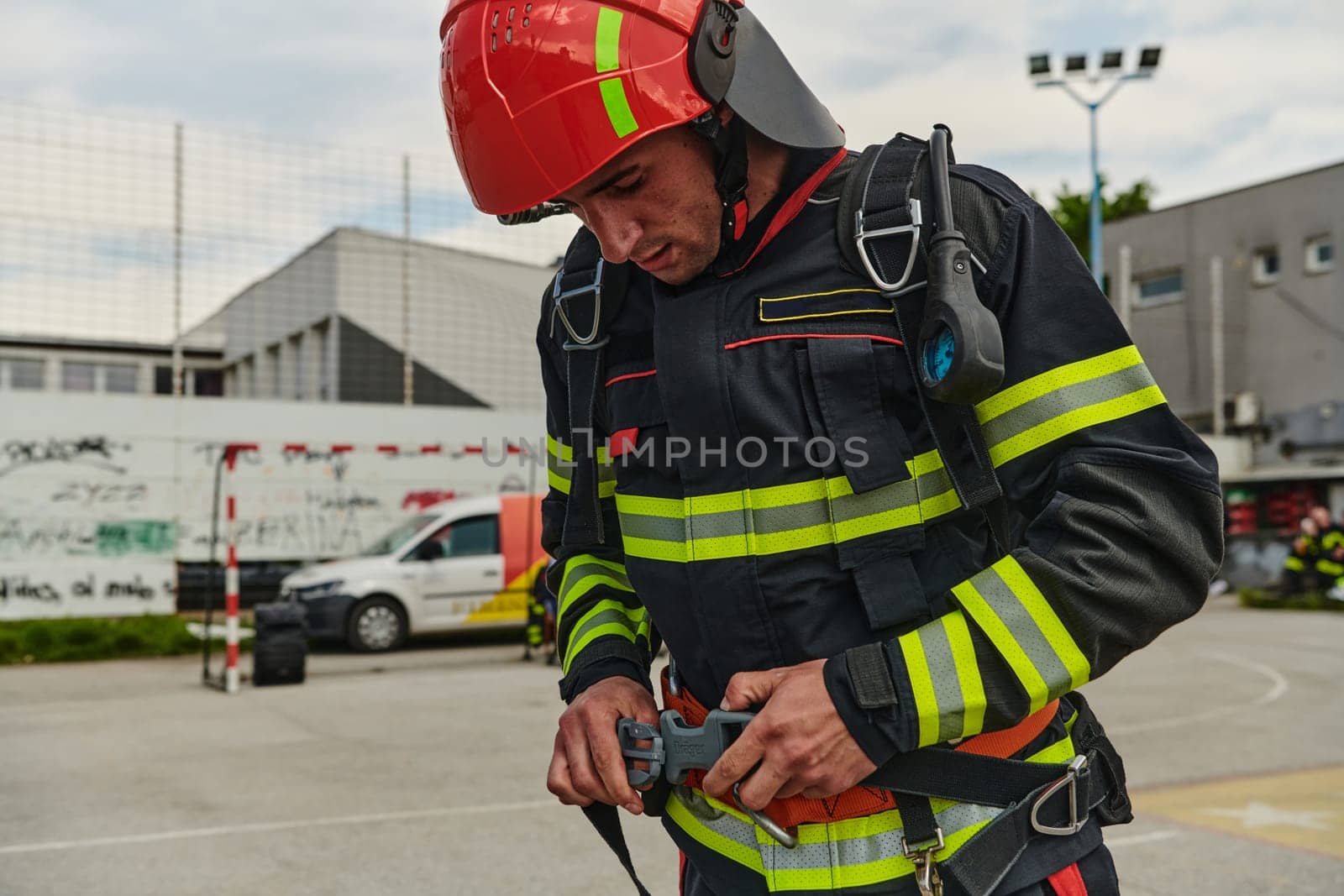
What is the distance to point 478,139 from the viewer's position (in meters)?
1.44

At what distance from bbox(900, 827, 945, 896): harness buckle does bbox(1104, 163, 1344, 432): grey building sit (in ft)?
84.6

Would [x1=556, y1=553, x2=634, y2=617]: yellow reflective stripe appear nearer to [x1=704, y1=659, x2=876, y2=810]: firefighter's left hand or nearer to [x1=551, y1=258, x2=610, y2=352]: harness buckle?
[x1=551, y1=258, x2=610, y2=352]: harness buckle

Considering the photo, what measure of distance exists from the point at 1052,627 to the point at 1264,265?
29.0 metres

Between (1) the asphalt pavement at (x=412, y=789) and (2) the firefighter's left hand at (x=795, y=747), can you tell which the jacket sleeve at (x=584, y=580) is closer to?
(2) the firefighter's left hand at (x=795, y=747)

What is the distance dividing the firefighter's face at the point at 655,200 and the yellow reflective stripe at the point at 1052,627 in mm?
540

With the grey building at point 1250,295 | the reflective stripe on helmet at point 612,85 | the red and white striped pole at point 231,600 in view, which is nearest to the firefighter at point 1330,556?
the grey building at point 1250,295

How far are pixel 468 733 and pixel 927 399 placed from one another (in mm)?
7184

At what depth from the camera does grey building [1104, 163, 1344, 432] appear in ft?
84.3

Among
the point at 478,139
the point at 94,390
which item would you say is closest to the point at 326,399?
the point at 94,390

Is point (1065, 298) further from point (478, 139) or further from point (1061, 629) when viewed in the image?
point (478, 139)

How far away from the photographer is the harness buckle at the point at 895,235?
4.55 ft

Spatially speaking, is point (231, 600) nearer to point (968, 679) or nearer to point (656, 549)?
point (656, 549)

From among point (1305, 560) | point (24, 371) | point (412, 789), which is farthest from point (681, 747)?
point (1305, 560)

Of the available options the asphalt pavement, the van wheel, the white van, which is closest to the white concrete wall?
the white van
